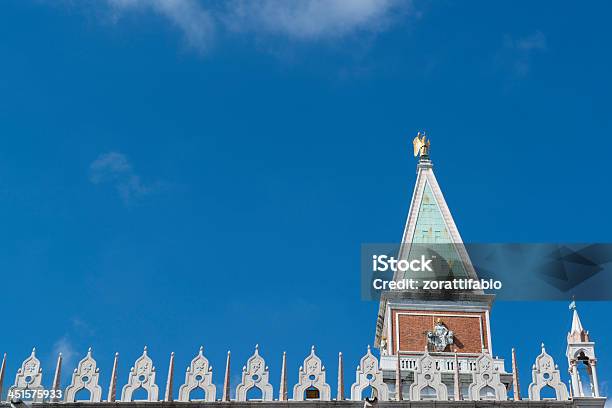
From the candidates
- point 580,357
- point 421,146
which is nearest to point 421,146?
point 421,146

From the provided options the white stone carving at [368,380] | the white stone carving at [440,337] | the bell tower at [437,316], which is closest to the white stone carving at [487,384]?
the white stone carving at [368,380]

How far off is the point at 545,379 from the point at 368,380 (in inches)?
213

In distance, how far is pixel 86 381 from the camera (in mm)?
28766

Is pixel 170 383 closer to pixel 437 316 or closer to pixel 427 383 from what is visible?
pixel 427 383

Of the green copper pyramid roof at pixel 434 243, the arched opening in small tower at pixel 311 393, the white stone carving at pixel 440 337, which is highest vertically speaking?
the green copper pyramid roof at pixel 434 243

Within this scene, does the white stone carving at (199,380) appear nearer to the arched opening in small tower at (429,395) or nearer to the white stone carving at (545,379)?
the arched opening in small tower at (429,395)

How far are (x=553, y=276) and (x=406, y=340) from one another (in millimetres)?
10724

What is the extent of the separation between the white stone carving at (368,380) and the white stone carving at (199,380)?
425 centimetres

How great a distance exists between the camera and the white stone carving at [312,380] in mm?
28375

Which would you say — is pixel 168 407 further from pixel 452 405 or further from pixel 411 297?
pixel 411 297

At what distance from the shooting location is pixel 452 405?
27938mm

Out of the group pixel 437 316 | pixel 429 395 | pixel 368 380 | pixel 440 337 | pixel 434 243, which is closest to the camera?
pixel 368 380

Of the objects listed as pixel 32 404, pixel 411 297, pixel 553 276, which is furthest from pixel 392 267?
pixel 32 404

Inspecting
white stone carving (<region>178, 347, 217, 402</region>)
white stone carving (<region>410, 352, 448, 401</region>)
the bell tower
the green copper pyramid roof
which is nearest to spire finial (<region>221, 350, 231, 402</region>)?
white stone carving (<region>178, 347, 217, 402</region>)
